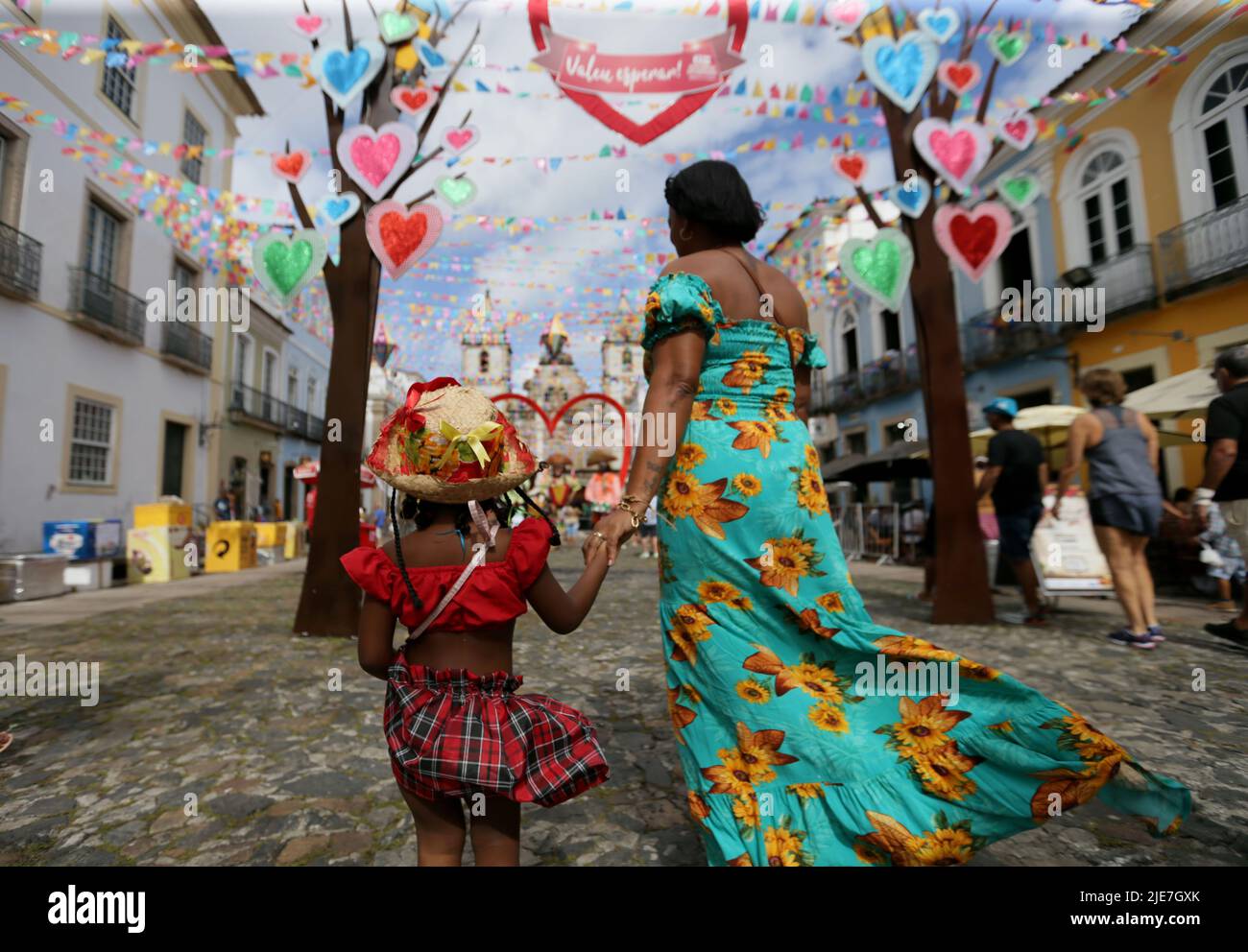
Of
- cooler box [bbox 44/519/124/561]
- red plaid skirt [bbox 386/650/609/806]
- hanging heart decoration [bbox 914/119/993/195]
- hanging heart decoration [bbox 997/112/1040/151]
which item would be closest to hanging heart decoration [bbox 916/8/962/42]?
hanging heart decoration [bbox 914/119/993/195]

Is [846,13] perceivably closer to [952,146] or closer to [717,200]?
[952,146]

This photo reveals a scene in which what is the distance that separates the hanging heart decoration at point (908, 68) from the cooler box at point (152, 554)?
1128 centimetres

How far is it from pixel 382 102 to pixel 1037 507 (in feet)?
22.0

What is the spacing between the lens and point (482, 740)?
1255 mm

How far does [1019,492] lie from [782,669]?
5.12 m

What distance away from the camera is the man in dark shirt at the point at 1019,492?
5.39m

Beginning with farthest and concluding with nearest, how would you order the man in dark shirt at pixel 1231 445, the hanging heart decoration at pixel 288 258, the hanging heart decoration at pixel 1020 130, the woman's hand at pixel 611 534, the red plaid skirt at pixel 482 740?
the hanging heart decoration at pixel 1020 130 < the hanging heart decoration at pixel 288 258 < the man in dark shirt at pixel 1231 445 < the woman's hand at pixel 611 534 < the red plaid skirt at pixel 482 740

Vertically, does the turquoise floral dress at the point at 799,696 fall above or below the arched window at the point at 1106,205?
below

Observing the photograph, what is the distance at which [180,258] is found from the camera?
15.2m

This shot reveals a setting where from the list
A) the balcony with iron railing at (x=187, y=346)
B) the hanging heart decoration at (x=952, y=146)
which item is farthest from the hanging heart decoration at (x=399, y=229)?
the balcony with iron railing at (x=187, y=346)

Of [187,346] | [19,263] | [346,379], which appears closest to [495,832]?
[346,379]

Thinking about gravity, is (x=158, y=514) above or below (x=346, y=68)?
below

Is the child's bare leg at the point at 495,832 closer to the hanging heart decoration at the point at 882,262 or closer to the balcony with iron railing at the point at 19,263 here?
the hanging heart decoration at the point at 882,262
